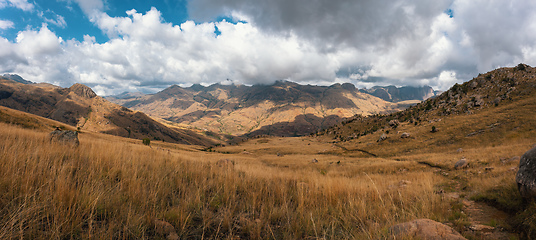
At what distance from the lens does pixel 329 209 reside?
445 centimetres

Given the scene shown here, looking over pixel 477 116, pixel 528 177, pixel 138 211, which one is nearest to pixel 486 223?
pixel 528 177

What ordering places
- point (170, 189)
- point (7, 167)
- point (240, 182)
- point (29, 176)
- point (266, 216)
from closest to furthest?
point (29, 176)
point (7, 167)
point (266, 216)
point (170, 189)
point (240, 182)

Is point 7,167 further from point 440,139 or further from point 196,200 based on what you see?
point 440,139

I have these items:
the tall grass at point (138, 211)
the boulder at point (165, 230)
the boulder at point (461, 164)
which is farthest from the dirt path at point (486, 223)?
the boulder at point (461, 164)

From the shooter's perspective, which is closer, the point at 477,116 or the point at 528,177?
the point at 528,177

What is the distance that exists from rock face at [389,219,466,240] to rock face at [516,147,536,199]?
10.9 ft

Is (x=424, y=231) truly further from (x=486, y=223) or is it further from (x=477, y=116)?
(x=477, y=116)

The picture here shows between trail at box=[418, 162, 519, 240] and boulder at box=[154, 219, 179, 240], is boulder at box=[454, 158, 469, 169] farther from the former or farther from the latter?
boulder at box=[154, 219, 179, 240]

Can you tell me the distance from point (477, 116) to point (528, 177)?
121ft

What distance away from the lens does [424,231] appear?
10.2 feet

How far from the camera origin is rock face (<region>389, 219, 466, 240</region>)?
292 cm

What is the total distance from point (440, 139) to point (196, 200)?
3567 centimetres

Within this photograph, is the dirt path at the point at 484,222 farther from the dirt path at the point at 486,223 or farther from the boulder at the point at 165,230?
the boulder at the point at 165,230

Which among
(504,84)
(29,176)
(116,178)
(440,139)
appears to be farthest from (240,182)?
(504,84)
